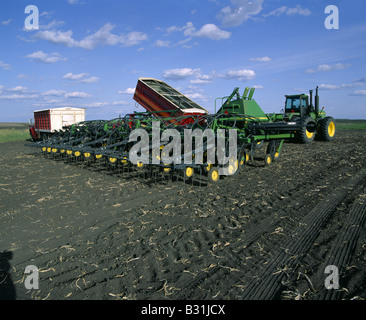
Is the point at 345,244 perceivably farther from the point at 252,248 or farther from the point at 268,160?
the point at 268,160

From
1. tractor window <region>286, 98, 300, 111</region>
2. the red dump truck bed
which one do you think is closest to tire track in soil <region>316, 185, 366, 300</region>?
the red dump truck bed

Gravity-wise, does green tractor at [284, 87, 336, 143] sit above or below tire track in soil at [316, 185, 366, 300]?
above

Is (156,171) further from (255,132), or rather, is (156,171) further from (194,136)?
(255,132)

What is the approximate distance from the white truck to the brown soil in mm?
10300

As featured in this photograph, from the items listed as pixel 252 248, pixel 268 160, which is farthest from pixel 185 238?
pixel 268 160

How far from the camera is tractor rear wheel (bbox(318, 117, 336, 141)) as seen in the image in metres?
13.4

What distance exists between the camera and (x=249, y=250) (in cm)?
335

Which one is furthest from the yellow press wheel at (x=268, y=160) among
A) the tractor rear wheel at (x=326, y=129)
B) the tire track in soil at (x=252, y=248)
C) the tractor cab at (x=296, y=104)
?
the tractor rear wheel at (x=326, y=129)

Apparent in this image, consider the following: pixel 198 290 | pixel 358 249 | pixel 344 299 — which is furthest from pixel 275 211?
pixel 198 290

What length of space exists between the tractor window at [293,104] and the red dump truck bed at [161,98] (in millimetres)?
5063

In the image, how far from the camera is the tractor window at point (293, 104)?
13.6 metres

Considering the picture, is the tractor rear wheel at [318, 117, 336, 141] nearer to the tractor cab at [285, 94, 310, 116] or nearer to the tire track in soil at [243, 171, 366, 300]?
the tractor cab at [285, 94, 310, 116]

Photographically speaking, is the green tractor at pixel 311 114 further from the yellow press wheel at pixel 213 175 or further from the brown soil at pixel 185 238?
the yellow press wheel at pixel 213 175
